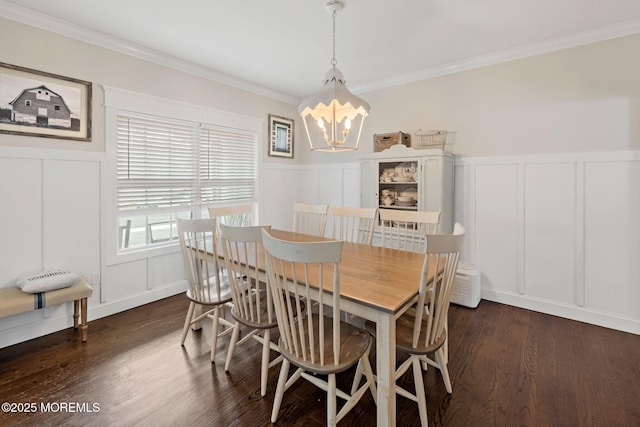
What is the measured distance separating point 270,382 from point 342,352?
726mm

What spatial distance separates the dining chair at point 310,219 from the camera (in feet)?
10.1

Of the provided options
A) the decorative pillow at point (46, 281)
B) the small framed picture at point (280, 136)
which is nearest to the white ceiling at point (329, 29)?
the small framed picture at point (280, 136)

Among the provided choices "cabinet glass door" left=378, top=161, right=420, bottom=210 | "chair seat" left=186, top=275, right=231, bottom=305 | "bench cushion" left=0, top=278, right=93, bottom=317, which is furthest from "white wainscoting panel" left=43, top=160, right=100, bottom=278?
"cabinet glass door" left=378, top=161, right=420, bottom=210

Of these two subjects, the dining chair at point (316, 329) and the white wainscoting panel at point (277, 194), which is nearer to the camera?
the dining chair at point (316, 329)

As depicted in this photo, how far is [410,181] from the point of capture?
3359 millimetres

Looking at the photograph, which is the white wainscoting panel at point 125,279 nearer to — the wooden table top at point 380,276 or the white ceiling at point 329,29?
the wooden table top at point 380,276

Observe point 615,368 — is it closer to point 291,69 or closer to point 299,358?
point 299,358

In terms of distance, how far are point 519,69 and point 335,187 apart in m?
2.52

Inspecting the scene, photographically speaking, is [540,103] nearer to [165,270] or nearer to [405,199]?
[405,199]

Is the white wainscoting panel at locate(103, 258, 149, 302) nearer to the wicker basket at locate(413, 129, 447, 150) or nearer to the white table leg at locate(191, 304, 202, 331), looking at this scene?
the white table leg at locate(191, 304, 202, 331)

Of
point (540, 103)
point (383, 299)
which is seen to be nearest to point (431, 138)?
point (540, 103)

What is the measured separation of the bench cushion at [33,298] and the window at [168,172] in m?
0.69

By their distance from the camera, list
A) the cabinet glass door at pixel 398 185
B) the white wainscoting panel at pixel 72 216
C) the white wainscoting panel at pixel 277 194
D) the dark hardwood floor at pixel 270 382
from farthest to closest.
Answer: the white wainscoting panel at pixel 277 194 → the cabinet glass door at pixel 398 185 → the white wainscoting panel at pixel 72 216 → the dark hardwood floor at pixel 270 382

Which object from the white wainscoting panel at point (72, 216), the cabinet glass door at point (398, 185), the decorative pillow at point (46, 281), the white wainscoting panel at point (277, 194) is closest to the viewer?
the decorative pillow at point (46, 281)
